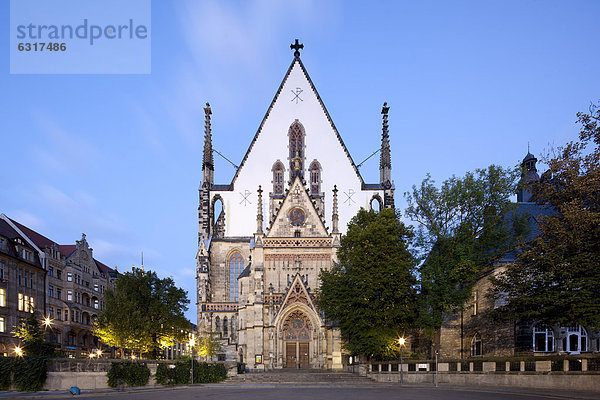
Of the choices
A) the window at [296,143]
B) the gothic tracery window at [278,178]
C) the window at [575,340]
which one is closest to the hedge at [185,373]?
the window at [575,340]

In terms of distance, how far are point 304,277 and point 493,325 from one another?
56.9ft

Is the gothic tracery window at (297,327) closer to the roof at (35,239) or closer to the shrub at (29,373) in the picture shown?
the shrub at (29,373)

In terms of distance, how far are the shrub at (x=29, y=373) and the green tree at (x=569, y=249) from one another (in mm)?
23380

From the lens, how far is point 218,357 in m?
42.8

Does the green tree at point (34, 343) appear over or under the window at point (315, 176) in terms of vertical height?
under

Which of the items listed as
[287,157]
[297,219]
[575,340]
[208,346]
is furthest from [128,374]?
[287,157]

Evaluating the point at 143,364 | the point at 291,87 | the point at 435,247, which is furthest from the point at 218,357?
the point at 291,87

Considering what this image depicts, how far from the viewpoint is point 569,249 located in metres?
23.6

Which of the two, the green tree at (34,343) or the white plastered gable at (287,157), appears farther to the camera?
the white plastered gable at (287,157)

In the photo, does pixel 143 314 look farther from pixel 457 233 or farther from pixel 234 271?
pixel 457 233

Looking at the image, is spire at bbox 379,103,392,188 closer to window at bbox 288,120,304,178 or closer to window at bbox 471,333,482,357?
window at bbox 288,120,304,178

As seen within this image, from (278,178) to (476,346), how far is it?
25502 millimetres

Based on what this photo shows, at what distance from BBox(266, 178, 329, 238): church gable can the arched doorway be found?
23.5 feet

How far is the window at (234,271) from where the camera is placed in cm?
4894
